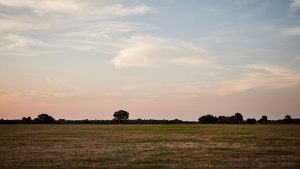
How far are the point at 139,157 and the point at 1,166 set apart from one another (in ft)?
25.8

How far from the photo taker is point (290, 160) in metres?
23.1

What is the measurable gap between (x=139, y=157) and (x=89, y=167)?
504cm

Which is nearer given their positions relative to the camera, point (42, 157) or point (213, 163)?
point (213, 163)

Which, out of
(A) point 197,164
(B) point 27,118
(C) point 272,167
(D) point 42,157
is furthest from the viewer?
(B) point 27,118

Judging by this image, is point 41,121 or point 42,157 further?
point 41,121

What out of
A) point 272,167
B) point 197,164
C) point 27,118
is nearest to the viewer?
point 272,167

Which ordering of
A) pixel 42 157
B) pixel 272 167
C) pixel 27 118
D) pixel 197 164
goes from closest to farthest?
1. pixel 272 167
2. pixel 197 164
3. pixel 42 157
4. pixel 27 118

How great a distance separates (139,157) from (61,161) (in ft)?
15.2

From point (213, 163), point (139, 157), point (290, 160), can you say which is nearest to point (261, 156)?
point (290, 160)

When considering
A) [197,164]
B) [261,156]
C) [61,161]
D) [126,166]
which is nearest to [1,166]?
[61,161]

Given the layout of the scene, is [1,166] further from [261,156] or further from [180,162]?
[261,156]

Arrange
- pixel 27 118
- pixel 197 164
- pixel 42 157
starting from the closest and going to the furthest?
pixel 197 164 < pixel 42 157 < pixel 27 118

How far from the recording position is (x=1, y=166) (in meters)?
20.6

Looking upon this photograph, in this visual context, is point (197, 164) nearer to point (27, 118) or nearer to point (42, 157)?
point (42, 157)
